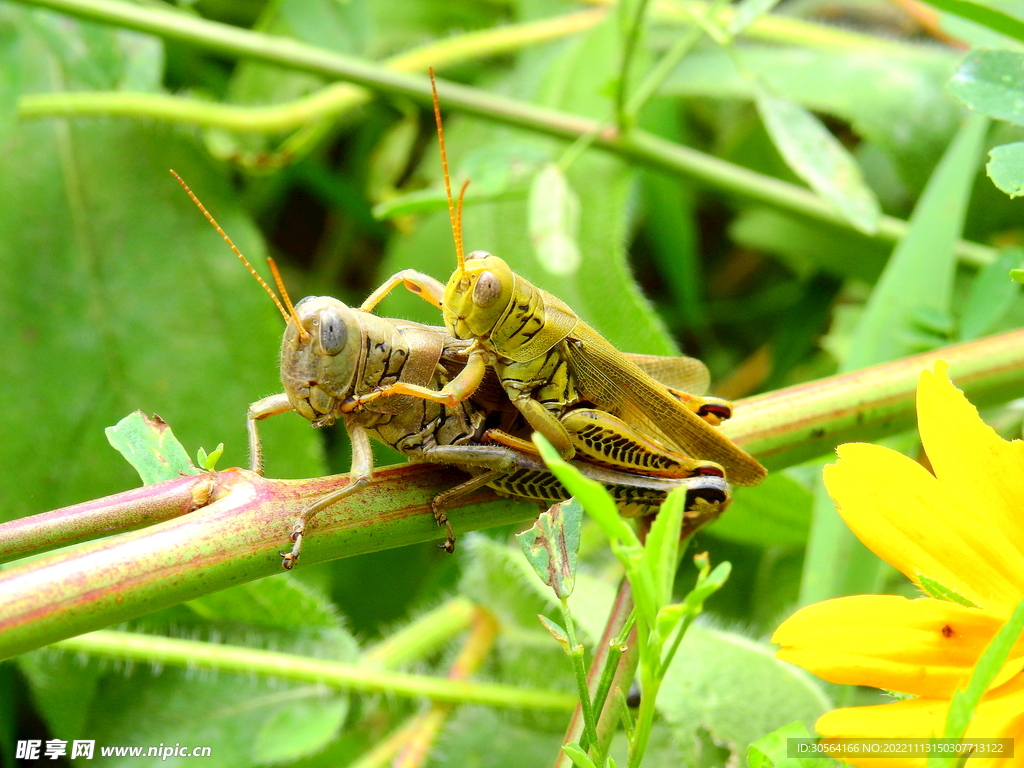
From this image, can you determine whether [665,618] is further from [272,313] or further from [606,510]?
[272,313]

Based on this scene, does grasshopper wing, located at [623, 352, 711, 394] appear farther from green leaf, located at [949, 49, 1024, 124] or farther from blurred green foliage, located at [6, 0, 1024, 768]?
green leaf, located at [949, 49, 1024, 124]

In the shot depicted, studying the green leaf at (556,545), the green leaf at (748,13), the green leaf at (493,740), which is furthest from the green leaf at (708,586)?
the green leaf at (748,13)

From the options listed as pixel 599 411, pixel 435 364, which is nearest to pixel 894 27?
pixel 599 411

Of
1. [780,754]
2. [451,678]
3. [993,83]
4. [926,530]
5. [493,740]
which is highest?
[993,83]

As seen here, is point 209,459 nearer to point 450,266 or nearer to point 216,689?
point 216,689

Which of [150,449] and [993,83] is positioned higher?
[993,83]

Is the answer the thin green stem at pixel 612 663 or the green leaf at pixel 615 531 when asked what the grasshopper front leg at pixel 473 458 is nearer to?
the thin green stem at pixel 612 663

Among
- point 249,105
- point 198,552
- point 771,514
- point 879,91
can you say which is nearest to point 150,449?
point 198,552
